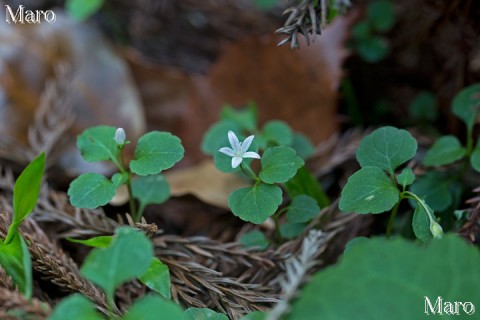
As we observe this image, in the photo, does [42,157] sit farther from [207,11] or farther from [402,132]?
[207,11]

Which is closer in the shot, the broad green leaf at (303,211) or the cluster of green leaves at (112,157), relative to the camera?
the cluster of green leaves at (112,157)

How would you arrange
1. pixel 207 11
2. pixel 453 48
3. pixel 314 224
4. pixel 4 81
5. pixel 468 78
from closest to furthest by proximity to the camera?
pixel 314 224
pixel 468 78
pixel 453 48
pixel 4 81
pixel 207 11

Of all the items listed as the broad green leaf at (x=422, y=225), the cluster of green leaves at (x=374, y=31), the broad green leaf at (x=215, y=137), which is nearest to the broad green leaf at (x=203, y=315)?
the broad green leaf at (x=422, y=225)

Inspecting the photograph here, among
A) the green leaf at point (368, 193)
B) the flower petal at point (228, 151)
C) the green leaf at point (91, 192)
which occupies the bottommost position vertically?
the green leaf at point (368, 193)

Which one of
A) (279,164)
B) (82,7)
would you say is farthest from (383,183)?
(82,7)

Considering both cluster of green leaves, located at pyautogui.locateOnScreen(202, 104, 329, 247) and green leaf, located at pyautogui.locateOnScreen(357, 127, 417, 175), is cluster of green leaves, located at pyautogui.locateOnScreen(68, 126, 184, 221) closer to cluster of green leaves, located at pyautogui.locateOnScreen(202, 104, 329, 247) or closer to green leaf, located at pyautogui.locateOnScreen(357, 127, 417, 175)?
cluster of green leaves, located at pyautogui.locateOnScreen(202, 104, 329, 247)

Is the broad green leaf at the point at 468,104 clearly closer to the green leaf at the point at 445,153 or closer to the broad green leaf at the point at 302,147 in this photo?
the green leaf at the point at 445,153

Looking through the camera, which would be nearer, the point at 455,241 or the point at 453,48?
the point at 455,241

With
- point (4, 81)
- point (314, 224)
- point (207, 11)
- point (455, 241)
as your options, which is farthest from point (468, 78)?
point (4, 81)
